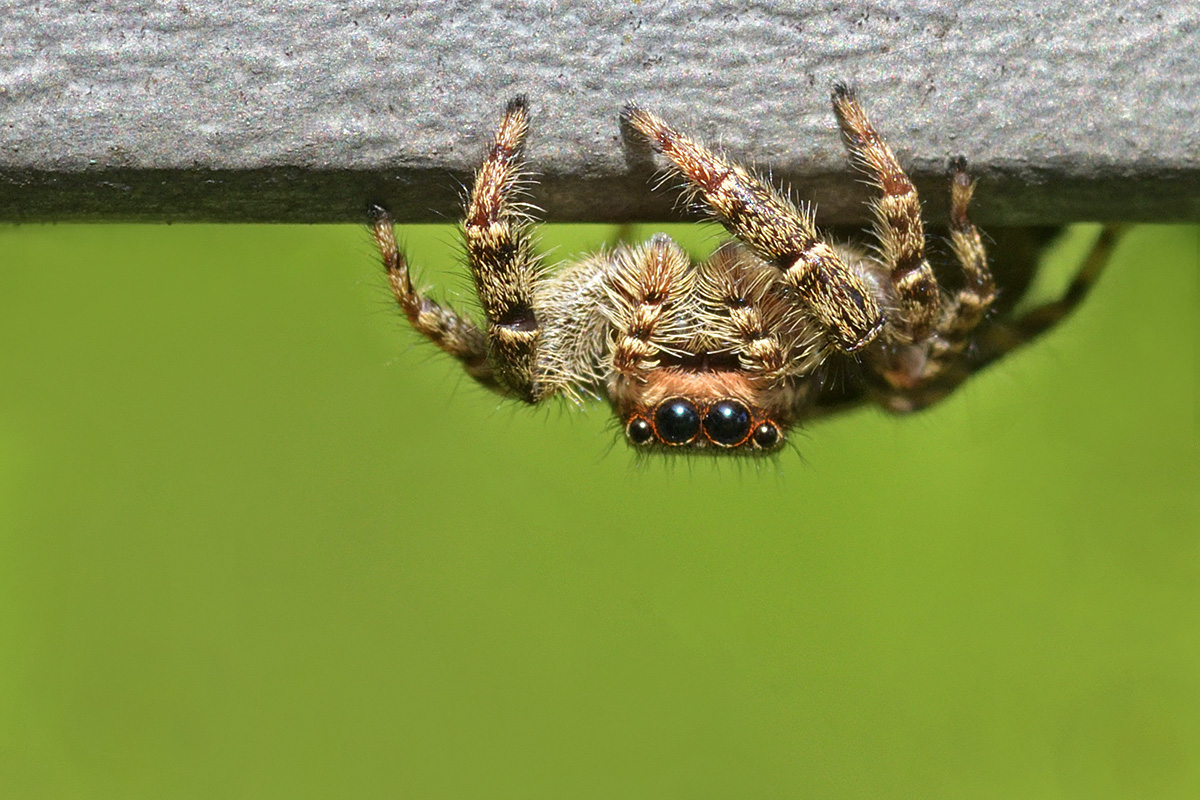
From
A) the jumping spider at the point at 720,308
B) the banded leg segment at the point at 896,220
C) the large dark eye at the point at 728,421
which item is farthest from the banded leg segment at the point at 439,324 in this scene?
the banded leg segment at the point at 896,220

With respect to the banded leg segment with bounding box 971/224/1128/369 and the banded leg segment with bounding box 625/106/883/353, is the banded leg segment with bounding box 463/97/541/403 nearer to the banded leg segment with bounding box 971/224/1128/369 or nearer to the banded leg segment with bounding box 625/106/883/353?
the banded leg segment with bounding box 625/106/883/353

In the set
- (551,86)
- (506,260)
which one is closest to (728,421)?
(506,260)

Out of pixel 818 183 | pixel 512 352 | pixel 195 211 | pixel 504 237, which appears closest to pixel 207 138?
pixel 195 211

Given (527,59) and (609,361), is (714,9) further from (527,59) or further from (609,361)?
(609,361)

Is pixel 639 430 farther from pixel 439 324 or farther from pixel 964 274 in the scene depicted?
pixel 964 274

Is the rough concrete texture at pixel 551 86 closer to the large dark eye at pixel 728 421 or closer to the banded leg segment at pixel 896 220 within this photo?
the banded leg segment at pixel 896 220

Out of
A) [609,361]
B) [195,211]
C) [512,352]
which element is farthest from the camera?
[609,361]
